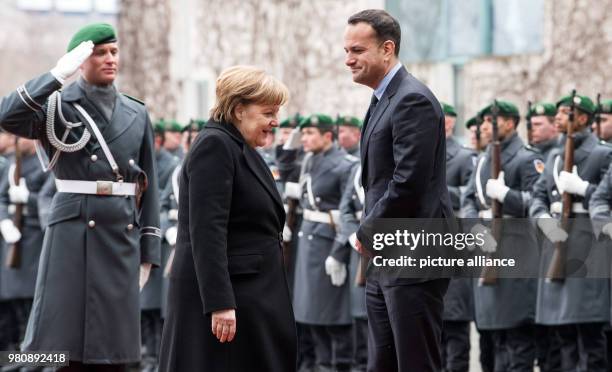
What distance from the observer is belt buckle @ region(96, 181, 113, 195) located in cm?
714

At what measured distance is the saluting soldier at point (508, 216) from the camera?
9.90 m

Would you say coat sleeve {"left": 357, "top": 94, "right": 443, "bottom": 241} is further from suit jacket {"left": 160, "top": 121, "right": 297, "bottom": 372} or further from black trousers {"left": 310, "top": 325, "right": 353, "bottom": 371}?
black trousers {"left": 310, "top": 325, "right": 353, "bottom": 371}

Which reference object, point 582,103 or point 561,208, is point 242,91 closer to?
point 561,208

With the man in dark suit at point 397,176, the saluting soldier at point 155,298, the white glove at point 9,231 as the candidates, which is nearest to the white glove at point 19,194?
the white glove at point 9,231

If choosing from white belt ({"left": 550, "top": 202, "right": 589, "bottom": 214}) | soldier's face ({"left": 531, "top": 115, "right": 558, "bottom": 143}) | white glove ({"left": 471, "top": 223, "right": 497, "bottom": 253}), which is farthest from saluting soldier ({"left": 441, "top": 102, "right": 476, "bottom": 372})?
white glove ({"left": 471, "top": 223, "right": 497, "bottom": 253})

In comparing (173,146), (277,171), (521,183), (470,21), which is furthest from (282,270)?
(470,21)

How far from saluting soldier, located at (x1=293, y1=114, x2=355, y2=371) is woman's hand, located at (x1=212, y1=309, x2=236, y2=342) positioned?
218 inches

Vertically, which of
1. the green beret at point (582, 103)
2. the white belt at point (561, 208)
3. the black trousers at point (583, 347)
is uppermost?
the green beret at point (582, 103)

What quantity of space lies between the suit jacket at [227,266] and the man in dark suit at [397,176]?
0.61m

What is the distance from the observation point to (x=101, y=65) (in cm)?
717

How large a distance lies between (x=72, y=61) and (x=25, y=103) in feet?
0.98

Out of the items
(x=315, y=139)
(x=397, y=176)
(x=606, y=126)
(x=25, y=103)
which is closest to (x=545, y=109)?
(x=606, y=126)

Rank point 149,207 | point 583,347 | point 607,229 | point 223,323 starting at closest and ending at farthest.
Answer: point 223,323 → point 149,207 → point 607,229 → point 583,347

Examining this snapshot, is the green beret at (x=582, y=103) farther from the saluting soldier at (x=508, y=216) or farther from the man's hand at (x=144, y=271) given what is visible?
the man's hand at (x=144, y=271)
